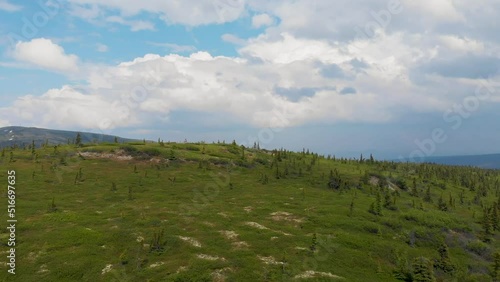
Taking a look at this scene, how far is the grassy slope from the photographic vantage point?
1897 inches

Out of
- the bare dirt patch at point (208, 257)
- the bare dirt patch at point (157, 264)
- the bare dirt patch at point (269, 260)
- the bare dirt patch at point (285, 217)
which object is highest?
the bare dirt patch at point (285, 217)

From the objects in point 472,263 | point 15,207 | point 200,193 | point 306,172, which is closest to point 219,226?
point 200,193

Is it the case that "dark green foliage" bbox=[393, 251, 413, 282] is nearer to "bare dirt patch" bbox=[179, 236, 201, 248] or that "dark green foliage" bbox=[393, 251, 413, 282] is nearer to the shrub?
the shrub

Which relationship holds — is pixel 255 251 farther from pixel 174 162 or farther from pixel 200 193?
pixel 174 162

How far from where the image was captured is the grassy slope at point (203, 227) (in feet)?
158

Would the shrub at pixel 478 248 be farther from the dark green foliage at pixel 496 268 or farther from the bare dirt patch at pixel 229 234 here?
the bare dirt patch at pixel 229 234

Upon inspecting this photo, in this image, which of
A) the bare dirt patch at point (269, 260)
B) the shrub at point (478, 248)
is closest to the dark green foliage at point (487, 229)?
the shrub at point (478, 248)

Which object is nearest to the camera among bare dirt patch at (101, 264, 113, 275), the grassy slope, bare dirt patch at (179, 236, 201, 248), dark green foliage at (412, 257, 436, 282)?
bare dirt patch at (101, 264, 113, 275)

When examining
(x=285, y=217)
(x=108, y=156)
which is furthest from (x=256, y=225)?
(x=108, y=156)

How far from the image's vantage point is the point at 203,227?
62188 mm

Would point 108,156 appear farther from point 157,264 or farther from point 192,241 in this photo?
point 157,264

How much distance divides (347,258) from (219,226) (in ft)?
71.0

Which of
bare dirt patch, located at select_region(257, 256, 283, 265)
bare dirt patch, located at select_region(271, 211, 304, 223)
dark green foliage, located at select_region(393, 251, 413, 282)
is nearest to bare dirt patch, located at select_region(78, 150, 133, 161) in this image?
bare dirt patch, located at select_region(271, 211, 304, 223)

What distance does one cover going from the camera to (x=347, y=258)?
179 ft
